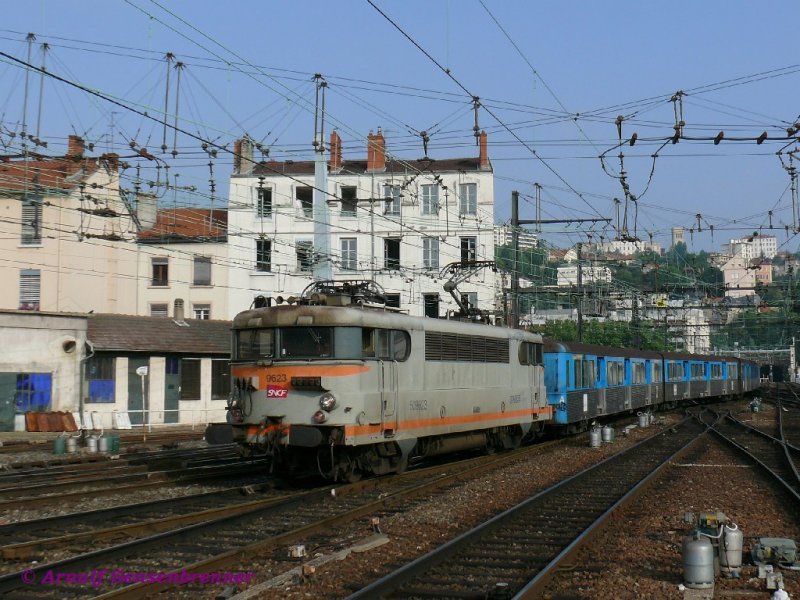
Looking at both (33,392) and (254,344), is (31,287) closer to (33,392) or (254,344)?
(33,392)

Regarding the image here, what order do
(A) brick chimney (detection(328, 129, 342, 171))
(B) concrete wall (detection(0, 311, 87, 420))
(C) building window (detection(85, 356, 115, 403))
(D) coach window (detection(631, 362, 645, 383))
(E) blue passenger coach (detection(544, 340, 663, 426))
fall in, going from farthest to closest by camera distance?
(A) brick chimney (detection(328, 129, 342, 171)) < (D) coach window (detection(631, 362, 645, 383)) < (C) building window (detection(85, 356, 115, 403)) < (B) concrete wall (detection(0, 311, 87, 420)) < (E) blue passenger coach (detection(544, 340, 663, 426))

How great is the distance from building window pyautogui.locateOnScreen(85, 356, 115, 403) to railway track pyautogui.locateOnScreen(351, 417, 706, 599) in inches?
870

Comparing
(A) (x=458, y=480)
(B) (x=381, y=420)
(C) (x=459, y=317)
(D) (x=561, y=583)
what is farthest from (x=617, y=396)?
(D) (x=561, y=583)

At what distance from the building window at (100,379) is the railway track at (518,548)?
22.1 meters

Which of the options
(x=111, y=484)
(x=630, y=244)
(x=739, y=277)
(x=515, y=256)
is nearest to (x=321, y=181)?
(x=515, y=256)

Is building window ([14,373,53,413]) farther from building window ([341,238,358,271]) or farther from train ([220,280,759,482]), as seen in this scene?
building window ([341,238,358,271])

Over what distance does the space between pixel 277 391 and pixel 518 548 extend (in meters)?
5.59

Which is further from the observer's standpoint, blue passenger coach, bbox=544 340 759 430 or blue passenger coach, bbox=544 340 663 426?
blue passenger coach, bbox=544 340 759 430

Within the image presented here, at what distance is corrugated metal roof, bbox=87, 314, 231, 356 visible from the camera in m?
34.8

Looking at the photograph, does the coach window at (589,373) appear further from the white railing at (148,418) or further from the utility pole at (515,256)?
the white railing at (148,418)

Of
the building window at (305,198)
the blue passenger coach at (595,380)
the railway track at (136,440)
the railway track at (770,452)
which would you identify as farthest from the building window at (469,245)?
the railway track at (136,440)

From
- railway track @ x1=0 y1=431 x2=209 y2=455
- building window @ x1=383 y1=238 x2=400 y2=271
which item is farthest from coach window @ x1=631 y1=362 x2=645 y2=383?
building window @ x1=383 y1=238 x2=400 y2=271

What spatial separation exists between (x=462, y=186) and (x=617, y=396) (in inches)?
982

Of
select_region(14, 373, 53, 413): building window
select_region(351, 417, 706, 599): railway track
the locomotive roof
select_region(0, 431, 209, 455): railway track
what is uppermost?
the locomotive roof
